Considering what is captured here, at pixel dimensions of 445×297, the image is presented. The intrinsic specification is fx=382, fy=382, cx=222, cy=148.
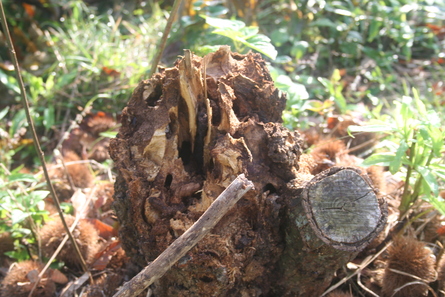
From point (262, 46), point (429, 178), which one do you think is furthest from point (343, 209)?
point (262, 46)

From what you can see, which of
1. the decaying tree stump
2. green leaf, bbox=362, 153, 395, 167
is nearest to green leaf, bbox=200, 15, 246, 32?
the decaying tree stump

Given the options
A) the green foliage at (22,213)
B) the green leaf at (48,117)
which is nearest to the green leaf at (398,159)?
the green foliage at (22,213)

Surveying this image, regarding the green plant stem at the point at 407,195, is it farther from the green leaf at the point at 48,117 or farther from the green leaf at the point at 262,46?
the green leaf at the point at 48,117

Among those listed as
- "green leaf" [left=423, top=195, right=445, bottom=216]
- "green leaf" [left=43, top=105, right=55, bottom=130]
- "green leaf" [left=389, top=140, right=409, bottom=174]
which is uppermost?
"green leaf" [left=389, top=140, right=409, bottom=174]

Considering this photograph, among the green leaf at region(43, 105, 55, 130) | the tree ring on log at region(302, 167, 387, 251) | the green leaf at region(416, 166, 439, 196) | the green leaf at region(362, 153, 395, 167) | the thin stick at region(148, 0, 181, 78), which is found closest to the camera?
the tree ring on log at region(302, 167, 387, 251)

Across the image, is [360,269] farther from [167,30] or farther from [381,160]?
[167,30]

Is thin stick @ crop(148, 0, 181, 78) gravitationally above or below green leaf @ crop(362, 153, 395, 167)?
above

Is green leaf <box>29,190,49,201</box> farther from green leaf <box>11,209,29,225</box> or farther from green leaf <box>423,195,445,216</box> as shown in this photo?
green leaf <box>423,195,445,216</box>

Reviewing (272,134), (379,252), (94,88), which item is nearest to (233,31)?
(272,134)
